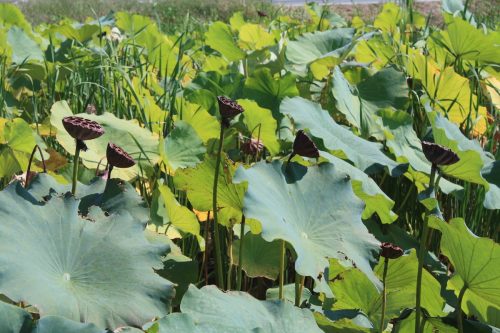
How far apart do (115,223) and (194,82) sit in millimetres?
955

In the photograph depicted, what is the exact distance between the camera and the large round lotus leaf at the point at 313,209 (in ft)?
3.26

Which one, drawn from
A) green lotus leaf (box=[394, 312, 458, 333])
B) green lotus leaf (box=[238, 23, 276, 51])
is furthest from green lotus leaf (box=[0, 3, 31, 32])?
green lotus leaf (box=[394, 312, 458, 333])

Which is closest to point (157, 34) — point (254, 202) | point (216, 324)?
point (254, 202)

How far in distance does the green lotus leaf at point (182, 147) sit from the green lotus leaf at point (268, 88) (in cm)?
37

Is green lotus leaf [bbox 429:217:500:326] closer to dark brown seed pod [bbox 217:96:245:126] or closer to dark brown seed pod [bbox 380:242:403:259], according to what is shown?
dark brown seed pod [bbox 380:242:403:259]

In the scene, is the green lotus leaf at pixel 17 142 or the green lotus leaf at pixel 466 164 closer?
the green lotus leaf at pixel 466 164

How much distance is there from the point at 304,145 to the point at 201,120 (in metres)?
0.49

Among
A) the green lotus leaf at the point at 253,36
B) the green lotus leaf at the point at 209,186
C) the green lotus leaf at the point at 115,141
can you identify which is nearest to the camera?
the green lotus leaf at the point at 209,186

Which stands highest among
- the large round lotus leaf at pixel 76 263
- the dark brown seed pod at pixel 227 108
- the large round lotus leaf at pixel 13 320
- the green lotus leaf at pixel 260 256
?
the dark brown seed pod at pixel 227 108

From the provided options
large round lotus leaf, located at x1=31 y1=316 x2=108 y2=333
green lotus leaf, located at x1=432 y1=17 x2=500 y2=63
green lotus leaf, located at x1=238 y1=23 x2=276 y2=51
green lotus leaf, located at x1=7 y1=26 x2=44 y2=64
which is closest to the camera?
large round lotus leaf, located at x1=31 y1=316 x2=108 y2=333

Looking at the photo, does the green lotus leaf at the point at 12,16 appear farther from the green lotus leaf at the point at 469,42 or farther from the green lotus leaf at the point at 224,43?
the green lotus leaf at the point at 469,42

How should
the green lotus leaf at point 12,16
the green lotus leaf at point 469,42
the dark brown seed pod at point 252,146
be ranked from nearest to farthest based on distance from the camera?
the dark brown seed pod at point 252,146 → the green lotus leaf at point 469,42 → the green lotus leaf at point 12,16

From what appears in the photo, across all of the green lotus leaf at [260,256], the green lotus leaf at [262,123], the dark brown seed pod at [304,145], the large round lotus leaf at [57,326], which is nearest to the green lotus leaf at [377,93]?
the green lotus leaf at [262,123]

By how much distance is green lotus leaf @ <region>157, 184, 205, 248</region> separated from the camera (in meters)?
1.20
